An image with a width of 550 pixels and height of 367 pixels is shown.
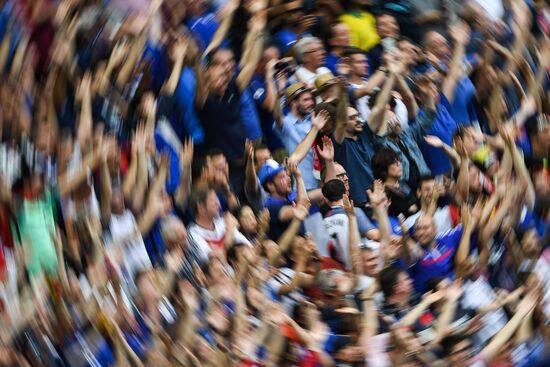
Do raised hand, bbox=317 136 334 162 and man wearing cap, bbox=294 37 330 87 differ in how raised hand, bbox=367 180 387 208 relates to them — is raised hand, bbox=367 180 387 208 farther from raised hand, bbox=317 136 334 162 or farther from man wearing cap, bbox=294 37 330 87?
man wearing cap, bbox=294 37 330 87

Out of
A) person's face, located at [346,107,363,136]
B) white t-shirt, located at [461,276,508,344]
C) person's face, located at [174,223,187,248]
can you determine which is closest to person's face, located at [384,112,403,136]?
person's face, located at [346,107,363,136]

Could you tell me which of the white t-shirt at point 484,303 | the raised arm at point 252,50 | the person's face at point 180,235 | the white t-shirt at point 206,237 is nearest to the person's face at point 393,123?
the raised arm at point 252,50

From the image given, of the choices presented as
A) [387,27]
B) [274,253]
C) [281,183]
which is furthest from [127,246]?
[387,27]

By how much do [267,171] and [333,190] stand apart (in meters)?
0.25

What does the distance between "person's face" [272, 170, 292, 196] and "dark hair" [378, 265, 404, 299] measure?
0.45 meters

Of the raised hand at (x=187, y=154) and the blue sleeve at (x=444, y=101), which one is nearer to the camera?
the raised hand at (x=187, y=154)

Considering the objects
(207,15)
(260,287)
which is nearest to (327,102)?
(207,15)

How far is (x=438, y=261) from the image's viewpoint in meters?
3.48

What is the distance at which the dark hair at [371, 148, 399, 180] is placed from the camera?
3.66 meters

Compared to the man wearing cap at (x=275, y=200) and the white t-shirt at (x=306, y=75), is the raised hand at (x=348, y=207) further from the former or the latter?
the white t-shirt at (x=306, y=75)

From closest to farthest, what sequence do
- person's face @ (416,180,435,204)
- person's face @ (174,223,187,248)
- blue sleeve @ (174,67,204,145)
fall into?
person's face @ (174,223,187,248)
blue sleeve @ (174,67,204,145)
person's face @ (416,180,435,204)

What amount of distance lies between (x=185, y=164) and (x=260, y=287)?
491 mm

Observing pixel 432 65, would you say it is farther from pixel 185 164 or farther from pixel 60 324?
pixel 60 324

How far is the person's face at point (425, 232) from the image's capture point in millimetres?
3500
